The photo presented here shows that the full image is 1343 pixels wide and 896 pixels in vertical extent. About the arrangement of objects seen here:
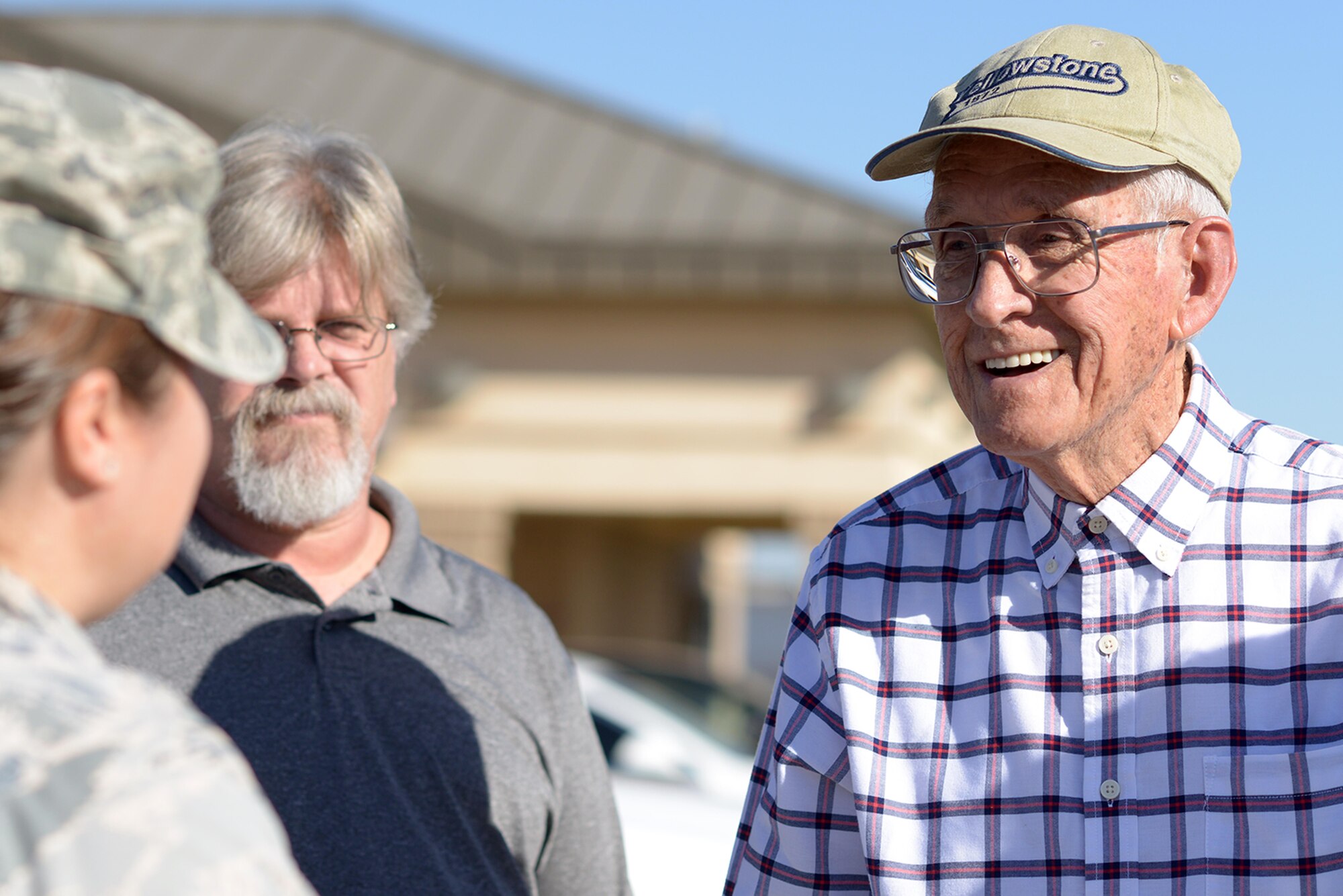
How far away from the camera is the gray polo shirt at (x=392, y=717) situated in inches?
91.0

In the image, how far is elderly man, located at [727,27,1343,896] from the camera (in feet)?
6.45

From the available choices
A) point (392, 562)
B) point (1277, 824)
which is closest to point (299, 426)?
point (392, 562)

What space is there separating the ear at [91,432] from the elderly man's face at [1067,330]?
1379 millimetres

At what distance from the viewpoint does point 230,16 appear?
1458 centimetres

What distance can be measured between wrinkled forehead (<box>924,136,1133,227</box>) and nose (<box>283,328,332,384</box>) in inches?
46.4

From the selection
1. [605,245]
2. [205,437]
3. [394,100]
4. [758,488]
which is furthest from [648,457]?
[205,437]

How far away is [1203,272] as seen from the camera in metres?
2.21

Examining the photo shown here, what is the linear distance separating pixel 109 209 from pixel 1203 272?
5.63 feet

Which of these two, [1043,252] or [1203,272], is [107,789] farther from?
[1203,272]

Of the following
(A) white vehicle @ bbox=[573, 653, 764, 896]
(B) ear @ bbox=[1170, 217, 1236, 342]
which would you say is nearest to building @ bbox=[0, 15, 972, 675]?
(A) white vehicle @ bbox=[573, 653, 764, 896]

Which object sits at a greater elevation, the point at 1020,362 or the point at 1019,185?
the point at 1019,185

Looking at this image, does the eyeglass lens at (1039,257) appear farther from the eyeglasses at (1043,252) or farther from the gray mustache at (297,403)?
the gray mustache at (297,403)

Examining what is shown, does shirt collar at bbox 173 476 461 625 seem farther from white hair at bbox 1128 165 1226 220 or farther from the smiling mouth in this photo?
white hair at bbox 1128 165 1226 220

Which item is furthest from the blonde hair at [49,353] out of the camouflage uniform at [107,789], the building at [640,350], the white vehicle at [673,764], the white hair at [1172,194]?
the building at [640,350]
